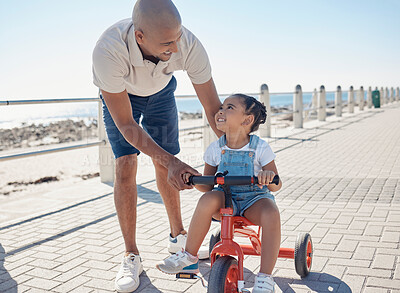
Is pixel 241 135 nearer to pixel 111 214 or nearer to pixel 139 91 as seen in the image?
pixel 139 91

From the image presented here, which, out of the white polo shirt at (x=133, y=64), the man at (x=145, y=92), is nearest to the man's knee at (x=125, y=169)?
the man at (x=145, y=92)

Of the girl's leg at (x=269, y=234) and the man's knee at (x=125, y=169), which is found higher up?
the man's knee at (x=125, y=169)

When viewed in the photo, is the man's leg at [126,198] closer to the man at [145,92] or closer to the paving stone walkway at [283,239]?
the man at [145,92]

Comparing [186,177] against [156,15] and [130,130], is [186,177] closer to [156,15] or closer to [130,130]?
[130,130]

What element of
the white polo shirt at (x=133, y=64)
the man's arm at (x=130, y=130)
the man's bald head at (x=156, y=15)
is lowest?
the man's arm at (x=130, y=130)

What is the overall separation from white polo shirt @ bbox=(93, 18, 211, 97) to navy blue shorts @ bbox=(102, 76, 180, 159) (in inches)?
4.6

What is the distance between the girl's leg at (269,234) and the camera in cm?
241

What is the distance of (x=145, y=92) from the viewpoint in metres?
3.20

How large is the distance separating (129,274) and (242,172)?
102cm

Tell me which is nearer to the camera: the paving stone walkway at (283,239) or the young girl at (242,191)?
the young girl at (242,191)

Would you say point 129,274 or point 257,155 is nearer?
point 257,155

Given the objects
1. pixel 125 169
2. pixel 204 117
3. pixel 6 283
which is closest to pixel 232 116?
pixel 125 169

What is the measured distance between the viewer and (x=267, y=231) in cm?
244

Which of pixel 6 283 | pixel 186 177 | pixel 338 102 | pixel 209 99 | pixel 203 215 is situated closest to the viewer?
pixel 186 177
